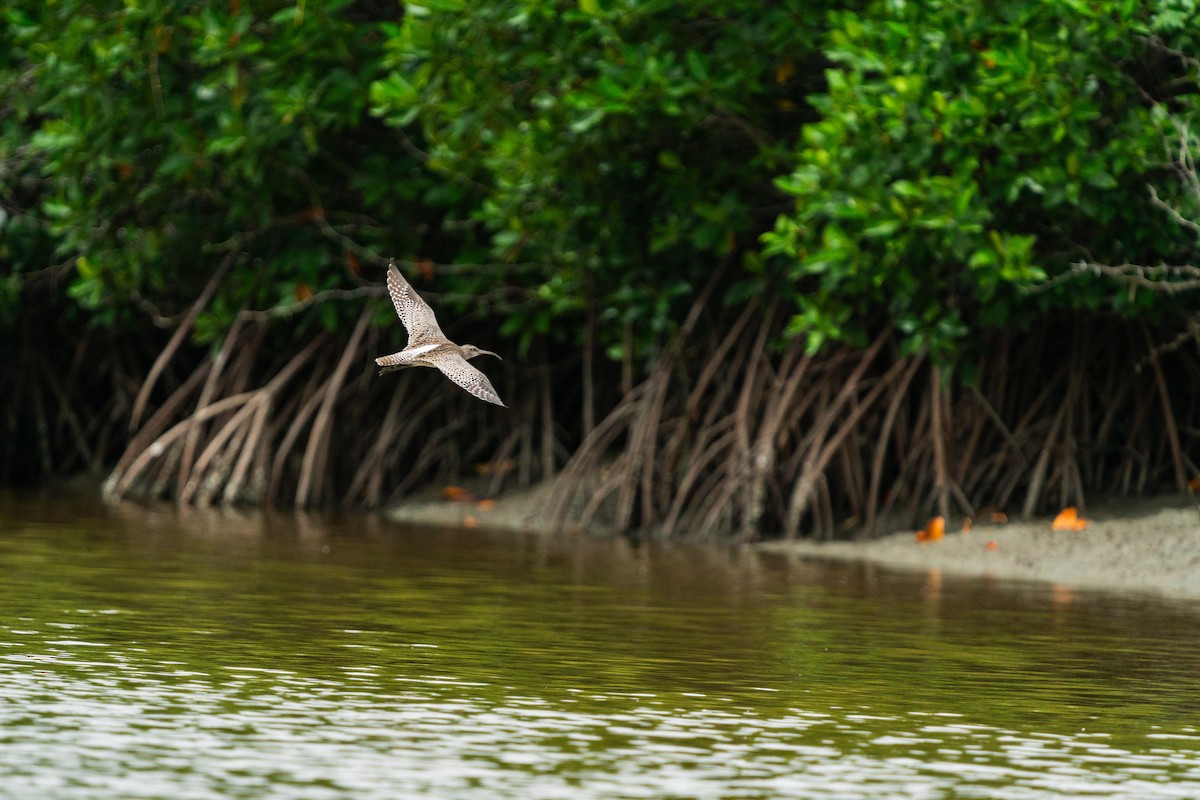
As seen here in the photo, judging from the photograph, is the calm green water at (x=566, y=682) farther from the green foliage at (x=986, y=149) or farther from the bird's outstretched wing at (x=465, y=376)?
the green foliage at (x=986, y=149)

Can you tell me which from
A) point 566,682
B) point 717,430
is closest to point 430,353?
point 566,682

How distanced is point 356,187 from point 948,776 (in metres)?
→ 10.5

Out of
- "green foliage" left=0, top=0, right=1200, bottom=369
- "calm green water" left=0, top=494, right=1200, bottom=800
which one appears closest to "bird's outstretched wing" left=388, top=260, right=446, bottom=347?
"calm green water" left=0, top=494, right=1200, bottom=800

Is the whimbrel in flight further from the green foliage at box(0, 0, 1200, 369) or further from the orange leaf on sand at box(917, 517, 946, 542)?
the orange leaf on sand at box(917, 517, 946, 542)

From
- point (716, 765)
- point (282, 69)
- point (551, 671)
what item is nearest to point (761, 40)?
point (282, 69)

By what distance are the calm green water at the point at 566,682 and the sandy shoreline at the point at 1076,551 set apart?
833 millimetres

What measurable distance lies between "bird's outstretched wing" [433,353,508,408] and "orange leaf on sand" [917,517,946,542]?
5.26 metres

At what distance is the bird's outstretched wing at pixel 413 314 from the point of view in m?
9.03

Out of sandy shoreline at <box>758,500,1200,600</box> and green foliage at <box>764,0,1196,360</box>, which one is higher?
green foliage at <box>764,0,1196,360</box>

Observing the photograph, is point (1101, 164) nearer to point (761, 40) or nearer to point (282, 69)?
point (761, 40)

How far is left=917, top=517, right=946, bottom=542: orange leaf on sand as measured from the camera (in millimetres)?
13180

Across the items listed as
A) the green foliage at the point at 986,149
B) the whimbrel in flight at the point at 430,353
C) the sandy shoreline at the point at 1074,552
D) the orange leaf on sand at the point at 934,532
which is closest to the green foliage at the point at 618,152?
the green foliage at the point at 986,149

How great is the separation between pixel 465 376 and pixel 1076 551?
16.9ft

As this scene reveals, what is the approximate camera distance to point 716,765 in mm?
5785
